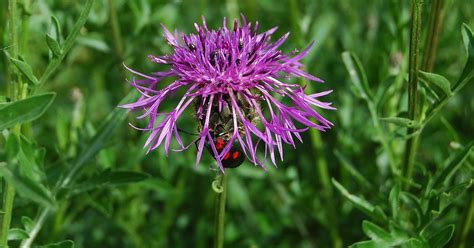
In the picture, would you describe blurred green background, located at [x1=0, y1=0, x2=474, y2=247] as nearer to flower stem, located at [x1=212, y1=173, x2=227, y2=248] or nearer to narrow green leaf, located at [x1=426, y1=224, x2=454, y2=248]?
narrow green leaf, located at [x1=426, y1=224, x2=454, y2=248]

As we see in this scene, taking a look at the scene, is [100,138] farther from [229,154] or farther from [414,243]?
[414,243]

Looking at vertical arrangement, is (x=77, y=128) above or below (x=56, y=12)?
below

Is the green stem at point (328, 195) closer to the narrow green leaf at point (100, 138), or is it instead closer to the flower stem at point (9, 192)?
the narrow green leaf at point (100, 138)

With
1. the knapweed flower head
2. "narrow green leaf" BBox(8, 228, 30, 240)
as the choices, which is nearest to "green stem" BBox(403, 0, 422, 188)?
the knapweed flower head

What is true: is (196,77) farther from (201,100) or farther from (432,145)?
(432,145)

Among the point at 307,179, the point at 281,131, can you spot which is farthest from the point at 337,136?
the point at 281,131

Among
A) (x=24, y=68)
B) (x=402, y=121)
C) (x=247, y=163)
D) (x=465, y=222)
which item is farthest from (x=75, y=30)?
(x=247, y=163)

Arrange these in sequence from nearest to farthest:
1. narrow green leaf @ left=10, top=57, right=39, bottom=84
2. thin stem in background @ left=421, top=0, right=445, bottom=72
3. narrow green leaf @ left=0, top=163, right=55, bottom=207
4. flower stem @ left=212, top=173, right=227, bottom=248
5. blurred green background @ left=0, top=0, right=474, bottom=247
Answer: narrow green leaf @ left=0, top=163, right=55, bottom=207, narrow green leaf @ left=10, top=57, right=39, bottom=84, flower stem @ left=212, top=173, right=227, bottom=248, thin stem in background @ left=421, top=0, right=445, bottom=72, blurred green background @ left=0, top=0, right=474, bottom=247
